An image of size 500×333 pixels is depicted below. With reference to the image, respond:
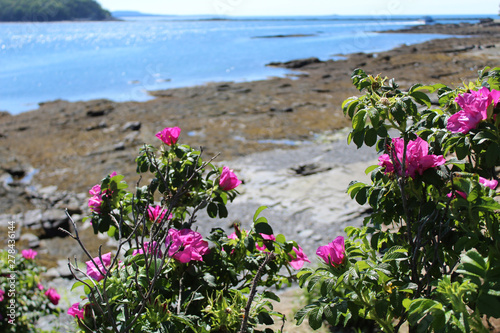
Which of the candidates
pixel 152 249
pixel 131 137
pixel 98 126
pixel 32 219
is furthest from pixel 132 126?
pixel 152 249

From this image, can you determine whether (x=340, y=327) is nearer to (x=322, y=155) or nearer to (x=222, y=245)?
(x=222, y=245)

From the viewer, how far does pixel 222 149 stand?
8500mm

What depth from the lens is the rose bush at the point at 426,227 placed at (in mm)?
987

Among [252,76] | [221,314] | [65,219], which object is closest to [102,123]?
[65,219]

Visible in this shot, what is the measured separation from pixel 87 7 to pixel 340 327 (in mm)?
117734

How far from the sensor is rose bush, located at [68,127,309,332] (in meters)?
1.23

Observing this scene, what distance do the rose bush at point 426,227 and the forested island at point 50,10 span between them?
81958 millimetres

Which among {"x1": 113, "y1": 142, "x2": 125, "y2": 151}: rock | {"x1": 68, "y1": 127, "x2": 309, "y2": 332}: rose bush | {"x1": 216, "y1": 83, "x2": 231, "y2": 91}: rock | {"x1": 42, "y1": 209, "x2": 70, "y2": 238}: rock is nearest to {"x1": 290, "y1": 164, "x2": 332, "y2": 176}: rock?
{"x1": 42, "y1": 209, "x2": 70, "y2": 238}: rock

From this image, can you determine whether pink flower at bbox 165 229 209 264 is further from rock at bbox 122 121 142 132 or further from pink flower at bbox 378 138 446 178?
rock at bbox 122 121 142 132

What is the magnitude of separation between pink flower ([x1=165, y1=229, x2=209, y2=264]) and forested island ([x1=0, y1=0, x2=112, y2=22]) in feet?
268

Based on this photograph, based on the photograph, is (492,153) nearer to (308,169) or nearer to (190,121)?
(308,169)

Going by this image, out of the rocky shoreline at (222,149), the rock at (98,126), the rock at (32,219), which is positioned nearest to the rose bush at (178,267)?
the rocky shoreline at (222,149)

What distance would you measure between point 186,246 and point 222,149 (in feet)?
23.3

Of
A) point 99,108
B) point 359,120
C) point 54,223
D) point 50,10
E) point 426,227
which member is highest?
point 50,10
